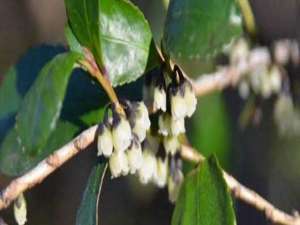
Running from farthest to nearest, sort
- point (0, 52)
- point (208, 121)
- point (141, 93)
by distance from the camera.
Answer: point (0, 52), point (208, 121), point (141, 93)

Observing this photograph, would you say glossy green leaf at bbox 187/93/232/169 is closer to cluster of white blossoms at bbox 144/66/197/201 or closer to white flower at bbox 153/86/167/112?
cluster of white blossoms at bbox 144/66/197/201

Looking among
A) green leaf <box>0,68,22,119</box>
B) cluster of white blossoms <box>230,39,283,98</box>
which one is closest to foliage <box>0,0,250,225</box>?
green leaf <box>0,68,22,119</box>

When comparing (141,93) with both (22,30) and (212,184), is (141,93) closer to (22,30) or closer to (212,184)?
(212,184)

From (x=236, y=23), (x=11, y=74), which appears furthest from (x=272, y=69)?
(x=236, y=23)

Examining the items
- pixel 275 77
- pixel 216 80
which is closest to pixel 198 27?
pixel 216 80

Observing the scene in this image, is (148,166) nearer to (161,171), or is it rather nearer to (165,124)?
(161,171)

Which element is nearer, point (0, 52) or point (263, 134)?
point (263, 134)

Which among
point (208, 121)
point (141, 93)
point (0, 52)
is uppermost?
point (141, 93)
